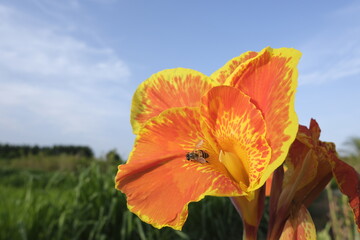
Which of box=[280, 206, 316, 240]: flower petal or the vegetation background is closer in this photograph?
box=[280, 206, 316, 240]: flower petal

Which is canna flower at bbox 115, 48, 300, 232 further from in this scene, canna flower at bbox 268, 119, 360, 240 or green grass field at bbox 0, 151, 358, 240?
green grass field at bbox 0, 151, 358, 240

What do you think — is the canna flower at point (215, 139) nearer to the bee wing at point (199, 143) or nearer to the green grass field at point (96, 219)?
the bee wing at point (199, 143)

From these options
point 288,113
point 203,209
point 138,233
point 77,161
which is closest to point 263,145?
point 288,113

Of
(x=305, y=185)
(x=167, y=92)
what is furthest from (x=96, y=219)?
(x=305, y=185)

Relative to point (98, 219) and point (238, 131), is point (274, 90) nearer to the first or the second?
point (238, 131)

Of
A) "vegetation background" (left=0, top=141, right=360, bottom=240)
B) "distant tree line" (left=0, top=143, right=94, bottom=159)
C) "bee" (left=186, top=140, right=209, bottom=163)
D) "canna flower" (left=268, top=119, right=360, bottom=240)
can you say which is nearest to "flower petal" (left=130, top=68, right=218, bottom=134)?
"bee" (left=186, top=140, right=209, bottom=163)

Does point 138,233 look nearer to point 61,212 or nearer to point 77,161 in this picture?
A: point 61,212
